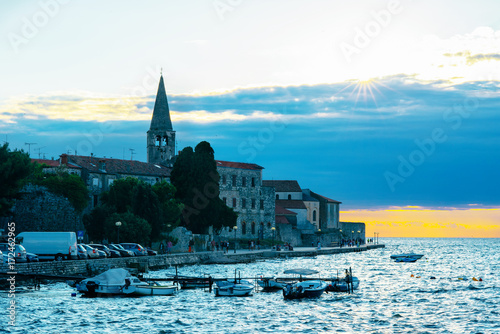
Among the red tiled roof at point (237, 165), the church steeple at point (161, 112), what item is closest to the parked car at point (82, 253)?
the red tiled roof at point (237, 165)

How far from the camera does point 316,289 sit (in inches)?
1650

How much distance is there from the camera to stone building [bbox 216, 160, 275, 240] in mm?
98438

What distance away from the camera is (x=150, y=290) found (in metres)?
41.3

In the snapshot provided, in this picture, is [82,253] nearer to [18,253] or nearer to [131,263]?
[131,263]

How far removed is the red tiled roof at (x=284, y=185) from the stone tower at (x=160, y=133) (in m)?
23.8

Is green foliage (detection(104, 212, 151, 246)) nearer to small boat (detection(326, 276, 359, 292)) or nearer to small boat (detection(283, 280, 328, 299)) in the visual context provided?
small boat (detection(326, 276, 359, 292))

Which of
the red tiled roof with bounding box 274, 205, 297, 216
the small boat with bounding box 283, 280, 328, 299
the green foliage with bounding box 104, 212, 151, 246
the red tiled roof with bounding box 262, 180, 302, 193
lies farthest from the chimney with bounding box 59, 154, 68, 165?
the red tiled roof with bounding box 262, 180, 302, 193

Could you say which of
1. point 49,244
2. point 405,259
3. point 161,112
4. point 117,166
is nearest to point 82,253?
point 49,244

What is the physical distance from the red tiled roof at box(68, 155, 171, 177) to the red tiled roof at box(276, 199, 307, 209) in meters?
32.8

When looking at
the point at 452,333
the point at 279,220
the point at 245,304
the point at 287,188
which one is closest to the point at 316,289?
the point at 245,304

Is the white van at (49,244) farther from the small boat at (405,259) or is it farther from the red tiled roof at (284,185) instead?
the red tiled roof at (284,185)

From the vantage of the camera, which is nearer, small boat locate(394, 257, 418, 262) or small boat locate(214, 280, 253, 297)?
small boat locate(214, 280, 253, 297)

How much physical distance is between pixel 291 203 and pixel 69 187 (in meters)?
57.8

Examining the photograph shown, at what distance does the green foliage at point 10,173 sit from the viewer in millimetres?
52341
